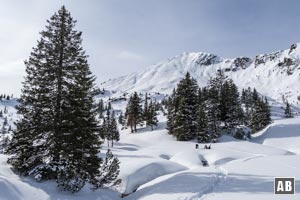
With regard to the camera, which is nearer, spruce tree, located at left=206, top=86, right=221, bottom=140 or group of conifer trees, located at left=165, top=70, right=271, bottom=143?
group of conifer trees, located at left=165, top=70, right=271, bottom=143

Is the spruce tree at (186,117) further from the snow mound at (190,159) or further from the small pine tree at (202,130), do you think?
the snow mound at (190,159)

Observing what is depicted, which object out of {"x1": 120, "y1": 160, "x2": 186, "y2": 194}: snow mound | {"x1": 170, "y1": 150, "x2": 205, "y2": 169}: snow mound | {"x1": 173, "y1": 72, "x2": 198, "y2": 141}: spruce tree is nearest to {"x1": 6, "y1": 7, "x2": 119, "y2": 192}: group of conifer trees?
{"x1": 120, "y1": 160, "x2": 186, "y2": 194}: snow mound

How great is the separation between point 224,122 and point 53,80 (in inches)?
2127

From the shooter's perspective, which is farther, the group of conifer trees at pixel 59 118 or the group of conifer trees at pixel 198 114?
the group of conifer trees at pixel 198 114

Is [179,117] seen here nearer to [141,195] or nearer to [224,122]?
[224,122]

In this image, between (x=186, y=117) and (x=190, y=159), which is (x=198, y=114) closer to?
(x=186, y=117)

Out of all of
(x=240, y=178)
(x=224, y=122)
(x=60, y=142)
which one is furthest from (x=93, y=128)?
(x=224, y=122)

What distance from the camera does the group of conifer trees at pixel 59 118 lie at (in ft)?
68.7

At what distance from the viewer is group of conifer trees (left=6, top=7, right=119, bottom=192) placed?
2095cm

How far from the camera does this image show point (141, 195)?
19344mm

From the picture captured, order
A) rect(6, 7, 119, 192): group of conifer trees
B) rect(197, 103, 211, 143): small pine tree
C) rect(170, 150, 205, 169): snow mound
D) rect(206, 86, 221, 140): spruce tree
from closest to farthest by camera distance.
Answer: rect(6, 7, 119, 192): group of conifer trees → rect(170, 150, 205, 169): snow mound → rect(197, 103, 211, 143): small pine tree → rect(206, 86, 221, 140): spruce tree

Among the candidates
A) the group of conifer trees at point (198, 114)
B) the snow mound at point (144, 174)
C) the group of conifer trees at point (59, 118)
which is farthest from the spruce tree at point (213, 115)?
the group of conifer trees at point (59, 118)

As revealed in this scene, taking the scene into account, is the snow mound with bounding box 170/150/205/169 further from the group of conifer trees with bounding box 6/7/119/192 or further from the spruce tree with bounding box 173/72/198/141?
the spruce tree with bounding box 173/72/198/141

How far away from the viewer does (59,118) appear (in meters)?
21.6
